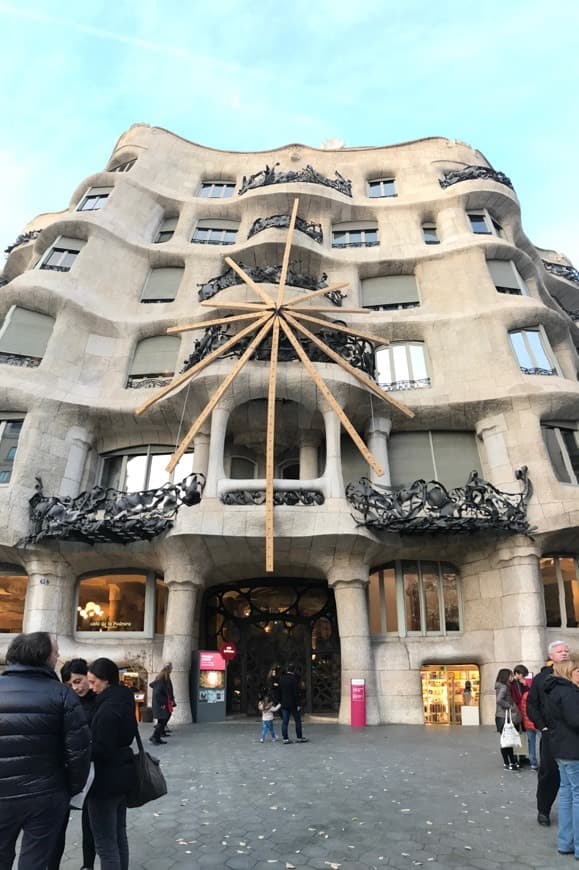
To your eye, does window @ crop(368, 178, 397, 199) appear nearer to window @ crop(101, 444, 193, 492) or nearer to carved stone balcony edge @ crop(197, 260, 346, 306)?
carved stone balcony edge @ crop(197, 260, 346, 306)

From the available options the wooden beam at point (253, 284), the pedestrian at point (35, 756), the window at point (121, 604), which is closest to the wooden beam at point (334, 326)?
the wooden beam at point (253, 284)

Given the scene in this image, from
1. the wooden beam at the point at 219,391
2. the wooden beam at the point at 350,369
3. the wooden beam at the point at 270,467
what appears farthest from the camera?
the wooden beam at the point at 350,369

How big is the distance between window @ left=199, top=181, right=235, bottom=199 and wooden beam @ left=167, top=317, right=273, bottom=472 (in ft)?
44.6

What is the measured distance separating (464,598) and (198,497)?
920cm

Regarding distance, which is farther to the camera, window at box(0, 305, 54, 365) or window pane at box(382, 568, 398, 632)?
window at box(0, 305, 54, 365)

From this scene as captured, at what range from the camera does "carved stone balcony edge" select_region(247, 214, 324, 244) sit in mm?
23266

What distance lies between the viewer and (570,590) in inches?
703

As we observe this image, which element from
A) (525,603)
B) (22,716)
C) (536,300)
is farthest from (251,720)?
(536,300)

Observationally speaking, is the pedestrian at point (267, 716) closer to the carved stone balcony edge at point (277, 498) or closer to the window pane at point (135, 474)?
the carved stone balcony edge at point (277, 498)

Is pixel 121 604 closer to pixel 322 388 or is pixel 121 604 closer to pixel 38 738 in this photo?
pixel 322 388

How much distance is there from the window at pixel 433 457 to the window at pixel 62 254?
1480cm

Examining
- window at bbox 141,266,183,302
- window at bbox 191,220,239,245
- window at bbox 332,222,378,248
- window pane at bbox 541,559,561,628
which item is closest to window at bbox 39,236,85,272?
window at bbox 141,266,183,302

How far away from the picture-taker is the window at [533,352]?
1984cm

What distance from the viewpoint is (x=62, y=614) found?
17438mm
